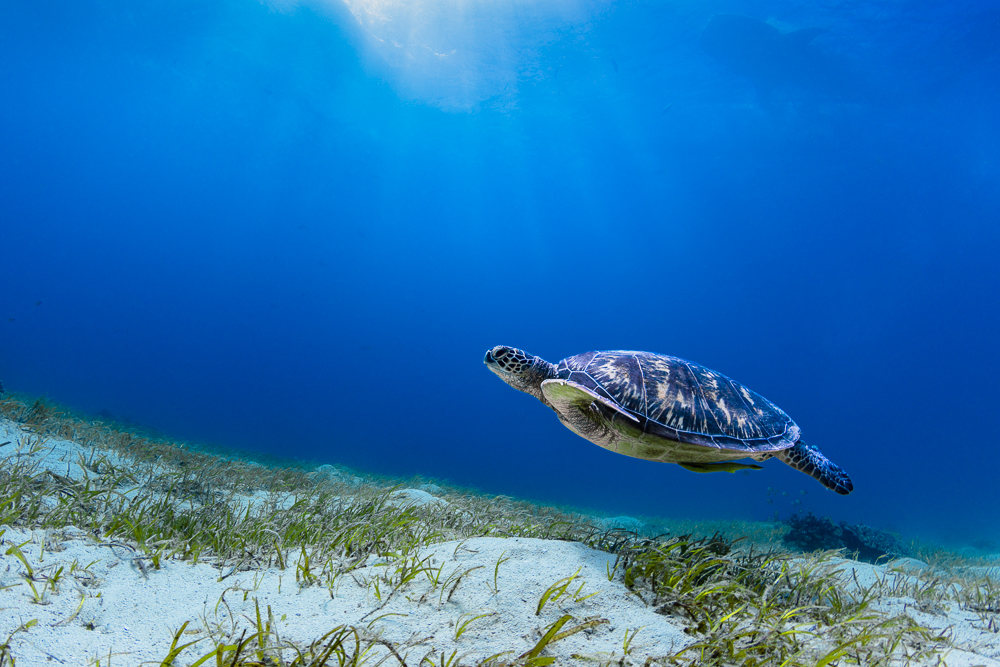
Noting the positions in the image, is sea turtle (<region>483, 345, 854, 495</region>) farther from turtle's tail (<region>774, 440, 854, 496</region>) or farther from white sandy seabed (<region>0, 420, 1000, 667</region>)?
white sandy seabed (<region>0, 420, 1000, 667</region>)

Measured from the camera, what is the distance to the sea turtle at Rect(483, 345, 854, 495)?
3146 millimetres

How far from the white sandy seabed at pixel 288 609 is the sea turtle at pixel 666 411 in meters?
1.23

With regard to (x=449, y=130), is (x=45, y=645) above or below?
below

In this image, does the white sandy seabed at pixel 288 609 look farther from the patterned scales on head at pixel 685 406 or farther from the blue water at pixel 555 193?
the blue water at pixel 555 193

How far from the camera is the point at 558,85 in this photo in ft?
105

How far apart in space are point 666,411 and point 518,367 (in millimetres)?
1374

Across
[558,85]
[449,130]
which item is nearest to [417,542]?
[558,85]

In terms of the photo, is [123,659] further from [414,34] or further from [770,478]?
[770,478]

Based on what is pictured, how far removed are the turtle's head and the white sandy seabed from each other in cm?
174

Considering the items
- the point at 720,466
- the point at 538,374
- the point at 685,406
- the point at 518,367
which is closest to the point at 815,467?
the point at 720,466

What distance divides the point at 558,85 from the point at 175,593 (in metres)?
37.8

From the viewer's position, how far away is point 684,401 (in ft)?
10.8

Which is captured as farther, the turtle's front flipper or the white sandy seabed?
the turtle's front flipper

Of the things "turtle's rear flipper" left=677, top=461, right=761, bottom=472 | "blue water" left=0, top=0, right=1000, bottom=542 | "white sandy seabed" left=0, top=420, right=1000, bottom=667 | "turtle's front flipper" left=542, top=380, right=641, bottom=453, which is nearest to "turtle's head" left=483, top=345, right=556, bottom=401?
"turtle's front flipper" left=542, top=380, right=641, bottom=453
